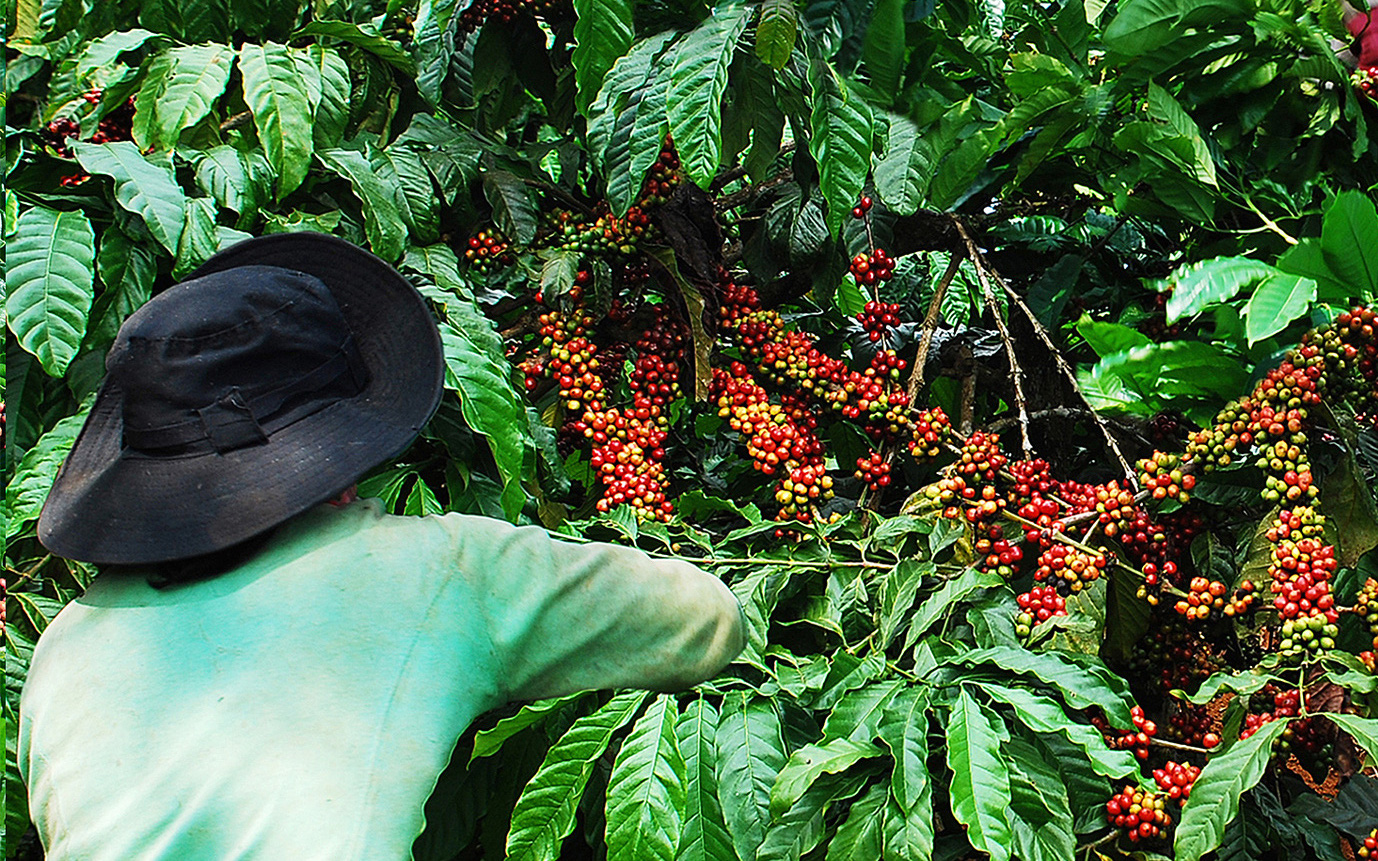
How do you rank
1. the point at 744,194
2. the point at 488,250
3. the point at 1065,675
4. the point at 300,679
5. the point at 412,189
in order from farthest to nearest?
1. the point at 744,194
2. the point at 488,250
3. the point at 412,189
4. the point at 1065,675
5. the point at 300,679

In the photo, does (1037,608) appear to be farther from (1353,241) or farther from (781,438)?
(1353,241)

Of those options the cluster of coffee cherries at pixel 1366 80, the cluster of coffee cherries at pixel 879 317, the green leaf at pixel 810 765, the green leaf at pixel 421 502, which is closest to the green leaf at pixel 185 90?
the green leaf at pixel 421 502

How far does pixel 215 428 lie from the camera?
3.39 feet

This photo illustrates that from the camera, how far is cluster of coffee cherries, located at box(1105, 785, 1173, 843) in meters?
1.40

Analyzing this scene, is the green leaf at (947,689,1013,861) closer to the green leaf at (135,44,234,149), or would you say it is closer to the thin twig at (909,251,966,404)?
the thin twig at (909,251,966,404)

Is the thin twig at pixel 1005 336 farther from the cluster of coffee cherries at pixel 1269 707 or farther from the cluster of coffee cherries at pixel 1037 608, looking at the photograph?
the cluster of coffee cherries at pixel 1269 707

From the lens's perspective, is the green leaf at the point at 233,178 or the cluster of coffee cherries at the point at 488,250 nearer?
the green leaf at the point at 233,178

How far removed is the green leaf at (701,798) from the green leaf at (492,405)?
0.41 m

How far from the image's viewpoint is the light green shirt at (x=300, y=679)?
99 cm

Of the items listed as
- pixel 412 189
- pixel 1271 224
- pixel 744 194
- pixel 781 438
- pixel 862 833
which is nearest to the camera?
pixel 862 833

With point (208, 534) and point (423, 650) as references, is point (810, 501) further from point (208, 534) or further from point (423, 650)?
point (208, 534)

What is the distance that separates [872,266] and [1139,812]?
3.13 feet

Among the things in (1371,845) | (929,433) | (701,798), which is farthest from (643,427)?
(1371,845)

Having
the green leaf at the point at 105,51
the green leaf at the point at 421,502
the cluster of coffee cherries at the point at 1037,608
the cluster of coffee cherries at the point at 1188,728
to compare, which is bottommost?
the cluster of coffee cherries at the point at 1188,728
